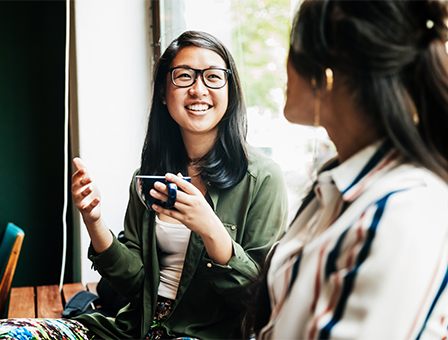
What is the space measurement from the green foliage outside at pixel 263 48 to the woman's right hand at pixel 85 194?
0.50 meters

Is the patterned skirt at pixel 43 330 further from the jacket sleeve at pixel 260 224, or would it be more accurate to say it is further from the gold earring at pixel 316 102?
the gold earring at pixel 316 102

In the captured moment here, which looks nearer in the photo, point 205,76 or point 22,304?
point 205,76

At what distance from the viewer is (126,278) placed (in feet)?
3.76

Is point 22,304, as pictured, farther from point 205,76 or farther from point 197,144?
point 205,76

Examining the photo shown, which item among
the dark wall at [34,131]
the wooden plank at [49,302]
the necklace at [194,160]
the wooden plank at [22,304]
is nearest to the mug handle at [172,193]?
the necklace at [194,160]

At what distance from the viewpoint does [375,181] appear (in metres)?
0.58

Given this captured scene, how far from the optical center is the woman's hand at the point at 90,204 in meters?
1.04

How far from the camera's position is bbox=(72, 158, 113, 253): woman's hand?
1.04m

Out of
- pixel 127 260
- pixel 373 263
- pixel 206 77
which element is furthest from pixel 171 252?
pixel 373 263

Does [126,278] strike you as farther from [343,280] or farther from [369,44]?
[369,44]

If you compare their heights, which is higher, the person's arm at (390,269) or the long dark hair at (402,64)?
the long dark hair at (402,64)

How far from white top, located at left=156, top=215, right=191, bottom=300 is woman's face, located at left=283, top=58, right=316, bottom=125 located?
522mm

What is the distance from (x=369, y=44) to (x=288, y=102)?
0.17 m

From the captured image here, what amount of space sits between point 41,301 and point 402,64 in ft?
5.91
